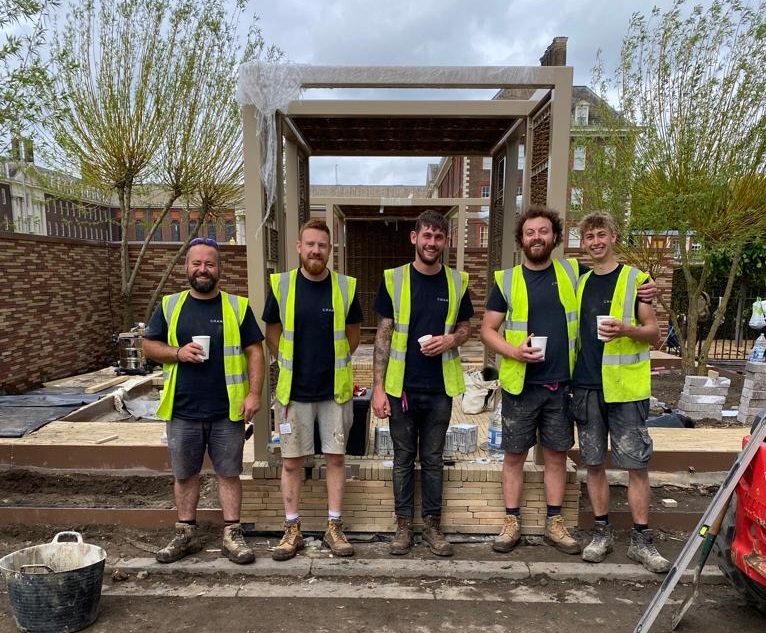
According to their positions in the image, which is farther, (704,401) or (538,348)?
(704,401)

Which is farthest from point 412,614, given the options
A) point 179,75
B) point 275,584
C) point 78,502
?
point 179,75

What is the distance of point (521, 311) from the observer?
133 inches

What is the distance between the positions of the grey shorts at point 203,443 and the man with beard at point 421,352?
919 millimetres

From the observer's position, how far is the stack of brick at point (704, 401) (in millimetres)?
6348

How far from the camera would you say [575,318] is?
334 centimetres

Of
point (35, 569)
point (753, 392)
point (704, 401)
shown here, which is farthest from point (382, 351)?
point (753, 392)

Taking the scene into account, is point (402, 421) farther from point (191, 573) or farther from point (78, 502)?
point (78, 502)

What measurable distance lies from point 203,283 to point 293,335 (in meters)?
0.63

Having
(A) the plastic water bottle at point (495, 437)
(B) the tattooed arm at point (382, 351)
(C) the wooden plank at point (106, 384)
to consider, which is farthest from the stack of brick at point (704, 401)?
(C) the wooden plank at point (106, 384)

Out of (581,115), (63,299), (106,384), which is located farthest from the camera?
(581,115)

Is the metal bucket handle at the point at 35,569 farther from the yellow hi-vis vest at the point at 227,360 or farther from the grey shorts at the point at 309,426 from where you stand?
the grey shorts at the point at 309,426

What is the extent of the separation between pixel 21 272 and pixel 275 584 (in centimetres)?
686

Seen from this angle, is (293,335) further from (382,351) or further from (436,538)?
(436,538)

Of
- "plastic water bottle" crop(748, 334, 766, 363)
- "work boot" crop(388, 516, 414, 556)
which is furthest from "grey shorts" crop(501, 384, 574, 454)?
"plastic water bottle" crop(748, 334, 766, 363)
